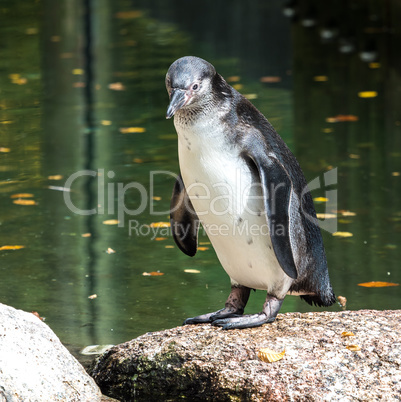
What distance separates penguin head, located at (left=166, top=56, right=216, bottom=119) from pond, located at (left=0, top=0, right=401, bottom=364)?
5.46 ft

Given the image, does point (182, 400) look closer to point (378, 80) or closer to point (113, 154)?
point (113, 154)

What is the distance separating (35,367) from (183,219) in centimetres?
125

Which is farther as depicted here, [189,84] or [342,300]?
[342,300]

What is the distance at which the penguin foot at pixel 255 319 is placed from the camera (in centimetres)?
433

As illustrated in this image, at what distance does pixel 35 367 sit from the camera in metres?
3.91

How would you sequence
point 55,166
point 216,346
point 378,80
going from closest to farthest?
1. point 216,346
2. point 55,166
3. point 378,80

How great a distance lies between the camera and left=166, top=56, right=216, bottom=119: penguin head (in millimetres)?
3922

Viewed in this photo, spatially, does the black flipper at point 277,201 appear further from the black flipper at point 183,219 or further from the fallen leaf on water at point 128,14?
the fallen leaf on water at point 128,14

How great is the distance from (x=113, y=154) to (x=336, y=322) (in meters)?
4.49

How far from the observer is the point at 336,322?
4.30 meters

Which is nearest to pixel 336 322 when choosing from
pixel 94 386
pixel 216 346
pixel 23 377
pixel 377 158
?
pixel 216 346

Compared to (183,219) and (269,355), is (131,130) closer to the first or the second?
(183,219)

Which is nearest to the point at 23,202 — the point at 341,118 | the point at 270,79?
the point at 341,118

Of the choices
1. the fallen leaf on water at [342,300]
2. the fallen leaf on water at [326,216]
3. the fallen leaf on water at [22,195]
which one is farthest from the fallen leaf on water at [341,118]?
the fallen leaf on water at [342,300]
